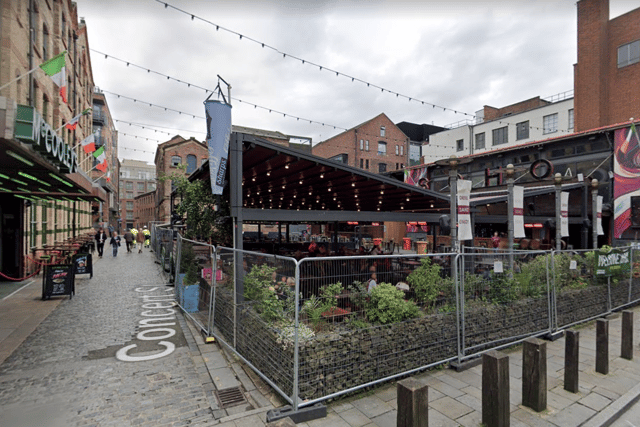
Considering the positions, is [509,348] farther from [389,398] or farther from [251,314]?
[251,314]

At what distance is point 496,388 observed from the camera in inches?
139

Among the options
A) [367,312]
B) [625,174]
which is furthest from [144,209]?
[367,312]

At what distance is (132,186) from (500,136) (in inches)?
3190

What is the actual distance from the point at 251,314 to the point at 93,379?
97.4 inches

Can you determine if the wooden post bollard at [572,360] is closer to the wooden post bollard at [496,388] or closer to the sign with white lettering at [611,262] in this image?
the wooden post bollard at [496,388]

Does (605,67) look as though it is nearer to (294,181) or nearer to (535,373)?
(294,181)

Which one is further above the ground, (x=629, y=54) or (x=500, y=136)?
(x=629, y=54)

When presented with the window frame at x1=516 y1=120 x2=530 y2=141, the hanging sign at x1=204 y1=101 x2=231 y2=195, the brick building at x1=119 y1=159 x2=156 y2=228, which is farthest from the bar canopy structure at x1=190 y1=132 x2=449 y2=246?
the brick building at x1=119 y1=159 x2=156 y2=228

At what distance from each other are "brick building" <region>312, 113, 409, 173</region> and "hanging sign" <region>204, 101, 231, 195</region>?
37348 mm

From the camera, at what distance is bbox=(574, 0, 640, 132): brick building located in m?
21.3

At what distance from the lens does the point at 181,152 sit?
41.1 meters

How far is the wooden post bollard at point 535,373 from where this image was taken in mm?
4039

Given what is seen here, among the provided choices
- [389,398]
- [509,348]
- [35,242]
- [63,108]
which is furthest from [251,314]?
[63,108]

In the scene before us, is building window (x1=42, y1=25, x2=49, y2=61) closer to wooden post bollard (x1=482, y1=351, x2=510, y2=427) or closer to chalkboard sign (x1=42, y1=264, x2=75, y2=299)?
chalkboard sign (x1=42, y1=264, x2=75, y2=299)
